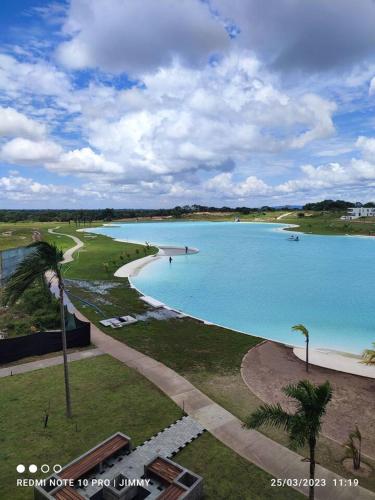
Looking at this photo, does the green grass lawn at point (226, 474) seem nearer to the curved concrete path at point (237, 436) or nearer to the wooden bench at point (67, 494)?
the curved concrete path at point (237, 436)

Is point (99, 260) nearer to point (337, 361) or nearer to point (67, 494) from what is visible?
point (337, 361)

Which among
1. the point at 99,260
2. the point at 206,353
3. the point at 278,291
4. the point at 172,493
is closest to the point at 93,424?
the point at 172,493

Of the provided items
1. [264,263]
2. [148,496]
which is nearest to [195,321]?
[148,496]

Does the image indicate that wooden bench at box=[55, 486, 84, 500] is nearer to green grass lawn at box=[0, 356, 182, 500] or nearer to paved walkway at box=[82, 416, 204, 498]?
paved walkway at box=[82, 416, 204, 498]

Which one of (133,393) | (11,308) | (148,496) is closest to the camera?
(148,496)

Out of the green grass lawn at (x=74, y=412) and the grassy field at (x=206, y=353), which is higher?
the green grass lawn at (x=74, y=412)

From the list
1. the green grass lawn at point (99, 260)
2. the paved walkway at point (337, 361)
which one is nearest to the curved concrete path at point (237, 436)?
the paved walkway at point (337, 361)

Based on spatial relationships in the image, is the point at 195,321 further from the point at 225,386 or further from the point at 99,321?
the point at 225,386

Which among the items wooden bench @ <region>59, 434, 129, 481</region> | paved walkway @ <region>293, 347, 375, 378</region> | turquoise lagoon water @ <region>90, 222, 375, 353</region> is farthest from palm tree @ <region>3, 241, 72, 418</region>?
turquoise lagoon water @ <region>90, 222, 375, 353</region>
